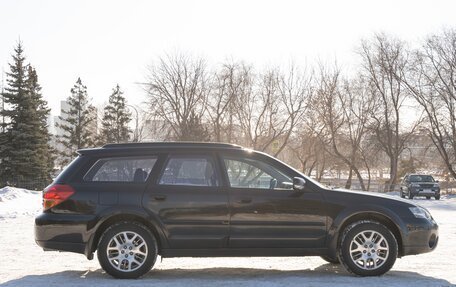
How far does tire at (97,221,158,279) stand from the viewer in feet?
24.0

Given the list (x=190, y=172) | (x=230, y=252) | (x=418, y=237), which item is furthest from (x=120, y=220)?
(x=418, y=237)

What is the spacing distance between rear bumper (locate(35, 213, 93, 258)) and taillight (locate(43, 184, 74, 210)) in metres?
0.15

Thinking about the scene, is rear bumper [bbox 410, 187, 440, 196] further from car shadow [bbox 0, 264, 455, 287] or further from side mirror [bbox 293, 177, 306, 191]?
side mirror [bbox 293, 177, 306, 191]

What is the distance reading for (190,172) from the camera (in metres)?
7.71

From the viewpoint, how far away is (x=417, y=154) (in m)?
63.3

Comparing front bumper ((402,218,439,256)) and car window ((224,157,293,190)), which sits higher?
car window ((224,157,293,190))

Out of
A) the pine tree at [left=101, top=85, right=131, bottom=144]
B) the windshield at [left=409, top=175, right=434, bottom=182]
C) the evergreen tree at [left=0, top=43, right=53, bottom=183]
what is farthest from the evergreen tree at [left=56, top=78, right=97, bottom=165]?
the windshield at [left=409, top=175, right=434, bottom=182]

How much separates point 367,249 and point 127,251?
2959mm

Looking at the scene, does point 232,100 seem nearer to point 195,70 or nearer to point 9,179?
point 195,70

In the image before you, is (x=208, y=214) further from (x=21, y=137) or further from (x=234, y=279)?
(x=21, y=137)

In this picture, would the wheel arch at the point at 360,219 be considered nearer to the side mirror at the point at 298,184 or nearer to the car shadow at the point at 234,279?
the car shadow at the point at 234,279

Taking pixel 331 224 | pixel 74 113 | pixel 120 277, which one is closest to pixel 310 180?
pixel 331 224

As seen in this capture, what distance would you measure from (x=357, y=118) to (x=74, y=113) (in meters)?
32.1

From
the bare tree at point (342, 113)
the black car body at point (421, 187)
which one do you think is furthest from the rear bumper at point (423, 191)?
the bare tree at point (342, 113)
